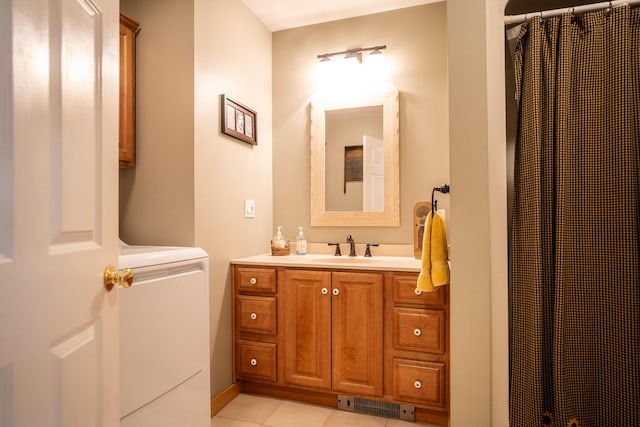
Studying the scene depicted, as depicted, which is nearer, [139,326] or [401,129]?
[139,326]

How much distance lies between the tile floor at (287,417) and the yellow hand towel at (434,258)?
36.1 inches

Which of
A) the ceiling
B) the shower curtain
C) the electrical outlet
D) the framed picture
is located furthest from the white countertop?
the ceiling

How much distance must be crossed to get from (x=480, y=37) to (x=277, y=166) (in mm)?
1817

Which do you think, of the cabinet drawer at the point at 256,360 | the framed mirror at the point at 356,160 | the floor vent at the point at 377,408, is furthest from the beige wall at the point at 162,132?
the floor vent at the point at 377,408

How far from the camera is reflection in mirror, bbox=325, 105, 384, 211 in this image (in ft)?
8.79

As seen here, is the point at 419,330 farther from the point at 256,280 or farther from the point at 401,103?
the point at 401,103

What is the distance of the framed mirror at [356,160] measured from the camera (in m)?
2.64

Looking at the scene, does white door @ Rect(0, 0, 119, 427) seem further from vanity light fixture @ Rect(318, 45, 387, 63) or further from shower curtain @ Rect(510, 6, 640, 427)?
vanity light fixture @ Rect(318, 45, 387, 63)

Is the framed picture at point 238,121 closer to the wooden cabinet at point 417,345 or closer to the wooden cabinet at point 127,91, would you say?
the wooden cabinet at point 127,91

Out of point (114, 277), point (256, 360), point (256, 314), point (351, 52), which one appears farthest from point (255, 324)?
point (351, 52)

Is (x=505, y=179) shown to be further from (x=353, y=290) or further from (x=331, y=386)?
(x=331, y=386)

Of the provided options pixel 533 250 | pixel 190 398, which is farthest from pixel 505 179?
pixel 190 398

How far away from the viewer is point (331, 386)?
7.13 feet

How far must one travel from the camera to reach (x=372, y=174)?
2688 millimetres
